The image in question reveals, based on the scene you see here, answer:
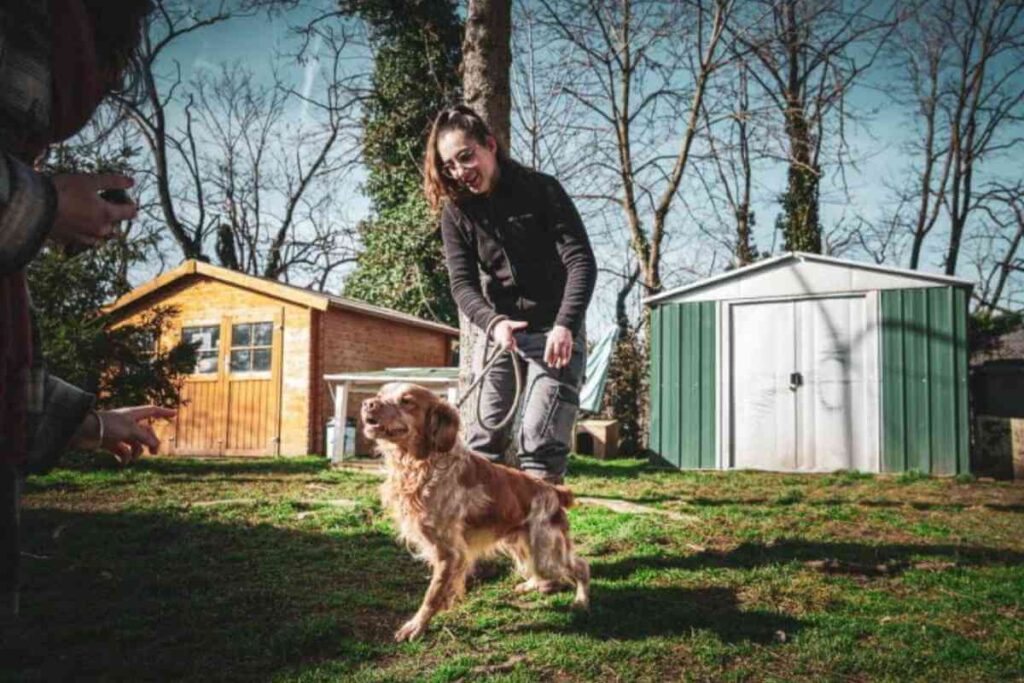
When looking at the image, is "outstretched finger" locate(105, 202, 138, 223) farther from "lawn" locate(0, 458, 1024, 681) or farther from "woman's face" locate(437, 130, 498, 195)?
"woman's face" locate(437, 130, 498, 195)

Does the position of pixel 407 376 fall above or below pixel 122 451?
above

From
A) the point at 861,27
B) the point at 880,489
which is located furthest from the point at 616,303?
the point at 880,489

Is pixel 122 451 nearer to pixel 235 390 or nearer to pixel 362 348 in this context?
pixel 362 348

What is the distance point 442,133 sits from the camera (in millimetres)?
3174

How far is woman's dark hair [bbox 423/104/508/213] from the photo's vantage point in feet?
10.3

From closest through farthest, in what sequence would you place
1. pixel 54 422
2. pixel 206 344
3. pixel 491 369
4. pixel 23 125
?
pixel 23 125, pixel 54 422, pixel 491 369, pixel 206 344

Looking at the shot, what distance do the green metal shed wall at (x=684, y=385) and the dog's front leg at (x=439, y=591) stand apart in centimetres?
895

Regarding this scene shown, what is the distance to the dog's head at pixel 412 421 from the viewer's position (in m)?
2.92

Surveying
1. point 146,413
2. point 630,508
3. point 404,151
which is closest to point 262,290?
point 404,151

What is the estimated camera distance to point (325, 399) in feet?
45.4

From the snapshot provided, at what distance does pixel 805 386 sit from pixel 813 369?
0.30 m

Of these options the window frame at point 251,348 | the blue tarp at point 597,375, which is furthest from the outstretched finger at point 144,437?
the window frame at point 251,348

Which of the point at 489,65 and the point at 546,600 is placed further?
the point at 489,65

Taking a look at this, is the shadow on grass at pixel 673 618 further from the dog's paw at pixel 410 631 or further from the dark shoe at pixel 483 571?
the dark shoe at pixel 483 571
